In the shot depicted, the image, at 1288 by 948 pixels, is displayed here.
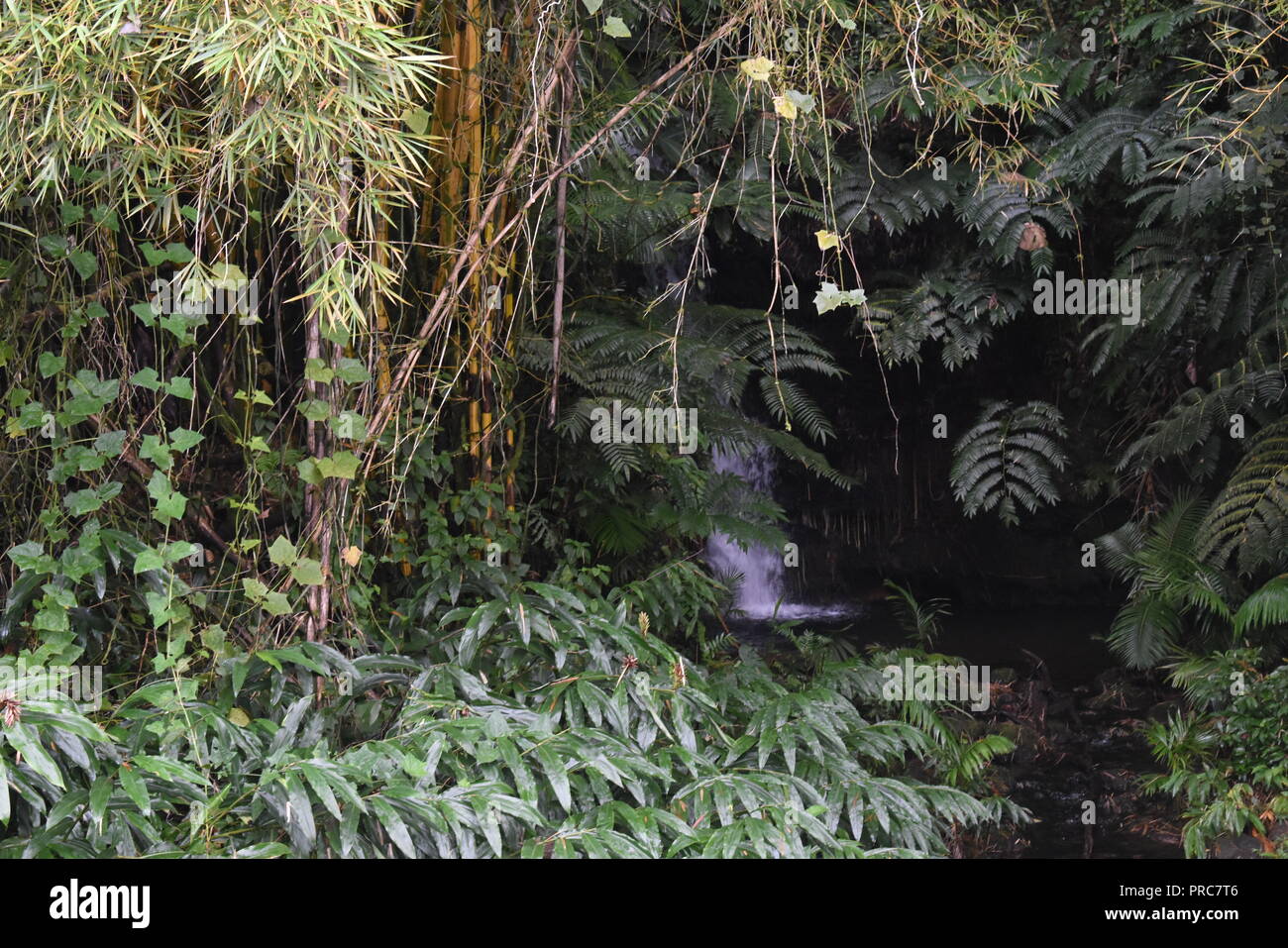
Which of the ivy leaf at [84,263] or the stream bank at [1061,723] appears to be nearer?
the ivy leaf at [84,263]

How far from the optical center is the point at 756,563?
23.9 ft

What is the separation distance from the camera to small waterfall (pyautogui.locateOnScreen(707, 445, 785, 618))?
275 inches

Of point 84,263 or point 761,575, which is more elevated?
point 84,263

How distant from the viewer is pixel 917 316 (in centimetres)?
552

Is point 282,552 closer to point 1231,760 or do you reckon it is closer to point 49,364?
point 49,364

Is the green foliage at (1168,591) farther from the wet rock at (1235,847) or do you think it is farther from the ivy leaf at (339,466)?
the ivy leaf at (339,466)

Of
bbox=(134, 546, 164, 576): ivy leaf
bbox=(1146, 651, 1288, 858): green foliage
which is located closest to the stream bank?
bbox=(1146, 651, 1288, 858): green foliage

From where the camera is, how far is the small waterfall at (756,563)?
697 centimetres

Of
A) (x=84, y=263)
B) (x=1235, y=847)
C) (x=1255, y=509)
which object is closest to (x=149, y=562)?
(x=84, y=263)

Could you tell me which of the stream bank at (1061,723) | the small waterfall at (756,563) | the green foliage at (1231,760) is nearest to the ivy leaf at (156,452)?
the stream bank at (1061,723)

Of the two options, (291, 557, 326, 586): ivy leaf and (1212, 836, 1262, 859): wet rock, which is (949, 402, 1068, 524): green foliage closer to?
(1212, 836, 1262, 859): wet rock

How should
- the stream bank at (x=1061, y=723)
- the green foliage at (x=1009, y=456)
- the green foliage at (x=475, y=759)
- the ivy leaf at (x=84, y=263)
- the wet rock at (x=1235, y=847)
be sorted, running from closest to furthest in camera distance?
the green foliage at (x=475, y=759)
the ivy leaf at (x=84, y=263)
the wet rock at (x=1235, y=847)
the stream bank at (x=1061, y=723)
the green foliage at (x=1009, y=456)
